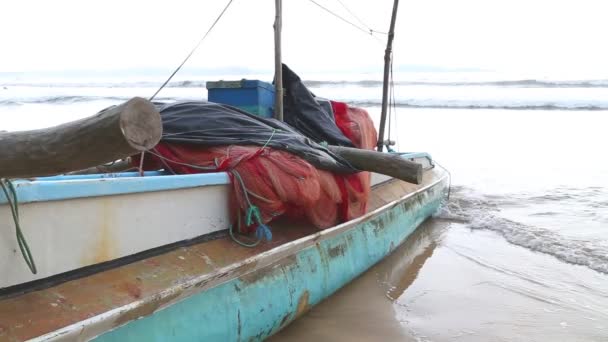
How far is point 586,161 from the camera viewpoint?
12.7m

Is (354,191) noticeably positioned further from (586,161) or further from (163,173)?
(586,161)

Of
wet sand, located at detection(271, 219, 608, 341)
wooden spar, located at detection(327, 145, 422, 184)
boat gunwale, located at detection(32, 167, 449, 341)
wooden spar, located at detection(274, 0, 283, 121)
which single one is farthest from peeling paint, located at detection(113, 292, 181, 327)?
wooden spar, located at detection(274, 0, 283, 121)

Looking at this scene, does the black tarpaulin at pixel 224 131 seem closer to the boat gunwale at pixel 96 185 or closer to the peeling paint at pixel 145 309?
the boat gunwale at pixel 96 185

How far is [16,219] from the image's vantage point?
240cm

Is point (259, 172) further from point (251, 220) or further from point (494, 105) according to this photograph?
point (494, 105)

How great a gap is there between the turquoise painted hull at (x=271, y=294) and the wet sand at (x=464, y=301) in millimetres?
199

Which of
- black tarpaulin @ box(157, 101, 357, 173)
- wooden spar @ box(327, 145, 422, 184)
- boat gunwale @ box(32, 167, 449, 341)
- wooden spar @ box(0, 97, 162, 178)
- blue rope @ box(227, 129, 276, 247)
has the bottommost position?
boat gunwale @ box(32, 167, 449, 341)

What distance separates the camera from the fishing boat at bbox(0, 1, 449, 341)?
240cm

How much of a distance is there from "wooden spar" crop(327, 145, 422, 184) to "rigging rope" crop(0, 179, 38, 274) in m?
2.91

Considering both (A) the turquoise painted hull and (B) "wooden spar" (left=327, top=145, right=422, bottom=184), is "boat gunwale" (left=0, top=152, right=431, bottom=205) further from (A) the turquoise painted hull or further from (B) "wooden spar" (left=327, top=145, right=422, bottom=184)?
(B) "wooden spar" (left=327, top=145, right=422, bottom=184)

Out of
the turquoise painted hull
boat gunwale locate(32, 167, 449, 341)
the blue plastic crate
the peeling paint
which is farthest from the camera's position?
the blue plastic crate

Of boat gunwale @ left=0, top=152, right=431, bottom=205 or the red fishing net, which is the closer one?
boat gunwale @ left=0, top=152, right=431, bottom=205

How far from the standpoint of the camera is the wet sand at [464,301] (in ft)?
14.4

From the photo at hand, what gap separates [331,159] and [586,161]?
10314 mm
